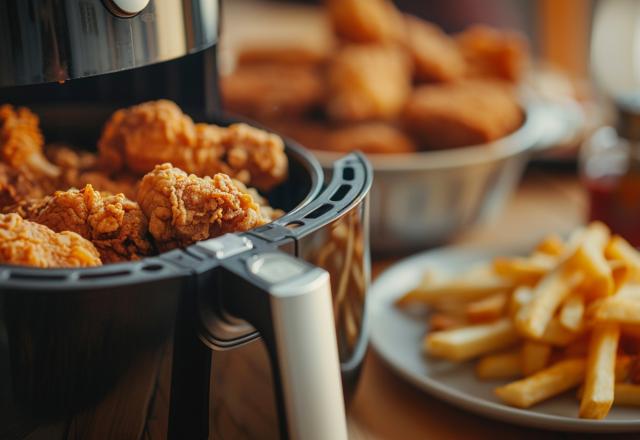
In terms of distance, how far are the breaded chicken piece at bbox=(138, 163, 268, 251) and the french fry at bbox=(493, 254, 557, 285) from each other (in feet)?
1.51

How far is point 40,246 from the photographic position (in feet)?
1.99

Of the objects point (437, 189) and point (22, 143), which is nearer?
point (22, 143)

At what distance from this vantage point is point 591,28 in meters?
2.76

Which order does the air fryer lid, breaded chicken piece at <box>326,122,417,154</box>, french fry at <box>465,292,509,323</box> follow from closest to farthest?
the air fryer lid, french fry at <box>465,292,509,323</box>, breaded chicken piece at <box>326,122,417,154</box>

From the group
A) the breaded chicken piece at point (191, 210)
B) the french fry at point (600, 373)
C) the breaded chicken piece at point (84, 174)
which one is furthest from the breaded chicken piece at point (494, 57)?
the breaded chicken piece at point (191, 210)

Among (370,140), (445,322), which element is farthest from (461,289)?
(370,140)

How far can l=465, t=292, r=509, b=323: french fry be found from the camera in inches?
38.7

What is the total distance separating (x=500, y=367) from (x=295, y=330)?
443mm

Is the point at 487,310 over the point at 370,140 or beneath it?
beneath

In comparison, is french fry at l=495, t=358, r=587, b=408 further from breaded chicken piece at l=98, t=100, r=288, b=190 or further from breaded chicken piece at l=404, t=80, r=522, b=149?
breaded chicken piece at l=404, t=80, r=522, b=149

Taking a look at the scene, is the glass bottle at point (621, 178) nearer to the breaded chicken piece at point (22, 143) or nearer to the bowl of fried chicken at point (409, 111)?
the bowl of fried chicken at point (409, 111)

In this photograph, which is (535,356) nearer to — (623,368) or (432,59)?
(623,368)

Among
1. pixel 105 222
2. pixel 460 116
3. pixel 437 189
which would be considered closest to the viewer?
pixel 105 222

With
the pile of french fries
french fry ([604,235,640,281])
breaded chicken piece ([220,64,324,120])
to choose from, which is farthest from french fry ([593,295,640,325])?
breaded chicken piece ([220,64,324,120])
